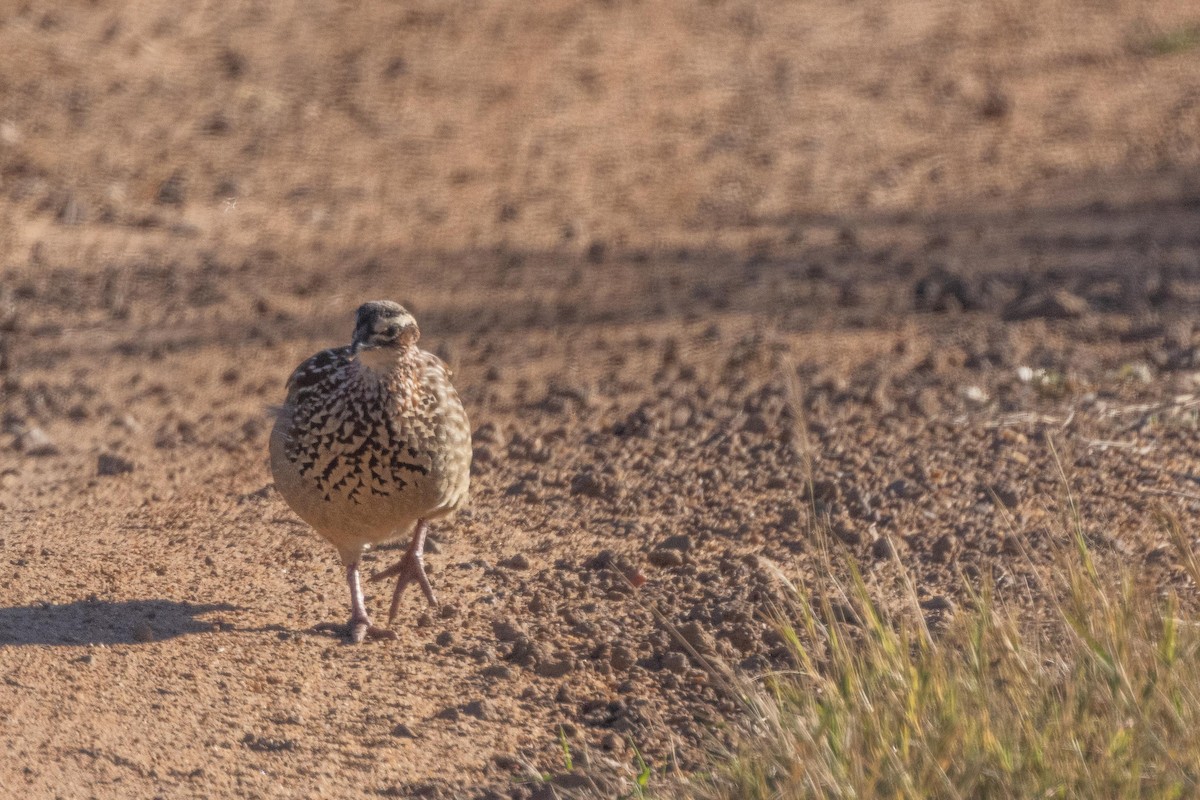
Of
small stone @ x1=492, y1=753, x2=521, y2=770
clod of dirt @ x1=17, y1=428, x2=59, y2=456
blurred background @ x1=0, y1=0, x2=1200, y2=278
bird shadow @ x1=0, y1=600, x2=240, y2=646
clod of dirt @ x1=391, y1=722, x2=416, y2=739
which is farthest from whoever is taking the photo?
blurred background @ x1=0, y1=0, x2=1200, y2=278

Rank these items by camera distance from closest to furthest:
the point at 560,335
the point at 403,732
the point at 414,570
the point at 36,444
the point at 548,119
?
the point at 403,732
the point at 414,570
the point at 36,444
the point at 560,335
the point at 548,119

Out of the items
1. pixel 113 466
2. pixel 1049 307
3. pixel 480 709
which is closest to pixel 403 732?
pixel 480 709

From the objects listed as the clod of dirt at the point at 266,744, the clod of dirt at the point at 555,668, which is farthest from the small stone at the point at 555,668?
the clod of dirt at the point at 266,744

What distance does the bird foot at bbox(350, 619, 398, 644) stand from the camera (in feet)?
17.1

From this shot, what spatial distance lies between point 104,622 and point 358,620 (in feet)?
2.74

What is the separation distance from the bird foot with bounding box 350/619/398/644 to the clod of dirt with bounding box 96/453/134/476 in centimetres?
187

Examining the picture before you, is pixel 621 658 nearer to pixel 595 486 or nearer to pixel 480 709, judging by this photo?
pixel 480 709

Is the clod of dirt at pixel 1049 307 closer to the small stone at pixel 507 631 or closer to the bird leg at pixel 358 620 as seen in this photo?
the small stone at pixel 507 631

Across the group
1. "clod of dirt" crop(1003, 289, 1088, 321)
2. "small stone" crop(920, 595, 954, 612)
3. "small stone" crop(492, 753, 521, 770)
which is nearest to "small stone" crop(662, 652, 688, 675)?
"small stone" crop(492, 753, 521, 770)

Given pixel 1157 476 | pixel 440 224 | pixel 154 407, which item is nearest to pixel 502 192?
pixel 440 224

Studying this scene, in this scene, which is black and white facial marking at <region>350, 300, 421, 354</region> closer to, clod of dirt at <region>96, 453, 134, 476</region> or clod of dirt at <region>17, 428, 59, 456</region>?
clod of dirt at <region>96, 453, 134, 476</region>

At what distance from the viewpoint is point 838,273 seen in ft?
27.0

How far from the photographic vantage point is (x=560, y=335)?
25.7 feet

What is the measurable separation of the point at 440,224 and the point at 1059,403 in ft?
13.3
